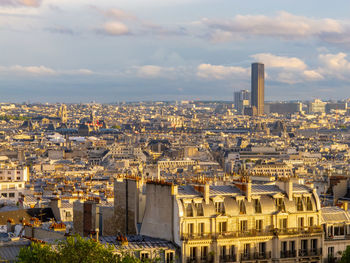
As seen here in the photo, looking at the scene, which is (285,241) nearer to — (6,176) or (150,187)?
(150,187)

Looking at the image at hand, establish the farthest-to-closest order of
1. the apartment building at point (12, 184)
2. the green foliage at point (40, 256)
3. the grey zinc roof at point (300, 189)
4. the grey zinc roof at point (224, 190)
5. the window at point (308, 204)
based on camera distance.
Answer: the apartment building at point (12, 184) → the grey zinc roof at point (300, 189) → the window at point (308, 204) → the grey zinc roof at point (224, 190) → the green foliage at point (40, 256)

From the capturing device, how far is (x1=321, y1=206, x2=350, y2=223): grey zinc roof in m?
37.2

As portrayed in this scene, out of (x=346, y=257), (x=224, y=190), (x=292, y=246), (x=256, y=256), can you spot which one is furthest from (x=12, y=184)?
(x=346, y=257)

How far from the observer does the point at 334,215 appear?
37562 millimetres

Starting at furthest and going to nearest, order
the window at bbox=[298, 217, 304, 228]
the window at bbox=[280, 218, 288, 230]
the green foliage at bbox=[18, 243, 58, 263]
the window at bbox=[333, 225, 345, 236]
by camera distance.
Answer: the window at bbox=[333, 225, 345, 236]
the window at bbox=[298, 217, 304, 228]
the window at bbox=[280, 218, 288, 230]
the green foliage at bbox=[18, 243, 58, 263]

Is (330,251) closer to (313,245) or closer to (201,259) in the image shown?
(313,245)

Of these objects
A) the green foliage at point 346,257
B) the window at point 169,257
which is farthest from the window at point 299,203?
the window at point 169,257

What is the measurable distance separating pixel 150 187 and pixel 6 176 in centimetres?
7155

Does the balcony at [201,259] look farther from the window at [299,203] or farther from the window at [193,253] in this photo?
the window at [299,203]

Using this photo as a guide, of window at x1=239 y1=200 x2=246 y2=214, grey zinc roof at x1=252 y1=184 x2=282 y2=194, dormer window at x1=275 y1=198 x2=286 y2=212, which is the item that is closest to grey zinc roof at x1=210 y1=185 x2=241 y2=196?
window at x1=239 y1=200 x2=246 y2=214

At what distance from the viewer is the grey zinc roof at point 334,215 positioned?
122 feet

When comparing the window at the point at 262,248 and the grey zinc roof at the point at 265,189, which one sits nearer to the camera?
the window at the point at 262,248

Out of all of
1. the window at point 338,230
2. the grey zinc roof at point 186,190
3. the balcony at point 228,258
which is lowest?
the balcony at point 228,258

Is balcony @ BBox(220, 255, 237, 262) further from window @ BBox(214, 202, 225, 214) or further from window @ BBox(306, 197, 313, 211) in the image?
window @ BBox(306, 197, 313, 211)
